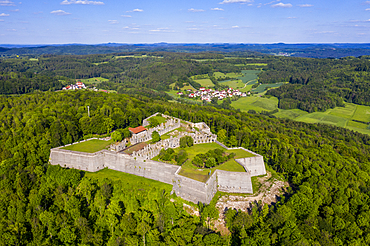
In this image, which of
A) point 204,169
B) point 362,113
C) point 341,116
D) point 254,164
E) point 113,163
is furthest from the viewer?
point 362,113

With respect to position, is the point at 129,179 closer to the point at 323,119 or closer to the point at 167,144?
the point at 167,144

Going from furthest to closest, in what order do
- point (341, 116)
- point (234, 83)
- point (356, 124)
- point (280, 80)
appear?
point (280, 80) < point (234, 83) < point (341, 116) < point (356, 124)

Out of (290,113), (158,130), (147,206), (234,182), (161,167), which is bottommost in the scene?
(290,113)

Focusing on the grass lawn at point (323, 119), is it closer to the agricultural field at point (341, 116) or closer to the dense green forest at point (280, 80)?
the agricultural field at point (341, 116)

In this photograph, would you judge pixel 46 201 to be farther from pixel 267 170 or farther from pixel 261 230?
pixel 267 170

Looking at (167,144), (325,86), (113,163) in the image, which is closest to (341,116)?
(325,86)
